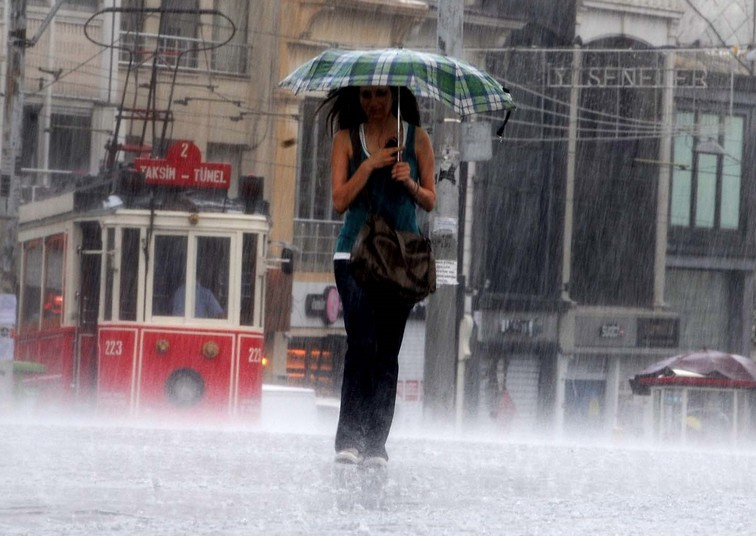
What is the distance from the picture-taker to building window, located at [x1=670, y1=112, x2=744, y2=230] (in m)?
43.3

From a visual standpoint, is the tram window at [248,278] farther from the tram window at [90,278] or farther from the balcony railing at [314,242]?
the balcony railing at [314,242]

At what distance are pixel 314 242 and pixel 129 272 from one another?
16.4 m

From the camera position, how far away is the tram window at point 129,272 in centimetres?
1862

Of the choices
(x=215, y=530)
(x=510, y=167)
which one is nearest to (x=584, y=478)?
(x=215, y=530)

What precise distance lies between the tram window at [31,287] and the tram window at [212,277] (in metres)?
2.15

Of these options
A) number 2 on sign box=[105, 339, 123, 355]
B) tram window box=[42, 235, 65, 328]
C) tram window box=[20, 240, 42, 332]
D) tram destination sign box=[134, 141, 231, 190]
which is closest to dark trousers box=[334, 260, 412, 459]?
number 2 on sign box=[105, 339, 123, 355]

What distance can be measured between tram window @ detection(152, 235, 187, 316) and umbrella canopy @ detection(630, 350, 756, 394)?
11689 mm

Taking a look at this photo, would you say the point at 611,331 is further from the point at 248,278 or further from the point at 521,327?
the point at 248,278

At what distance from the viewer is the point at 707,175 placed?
144 feet

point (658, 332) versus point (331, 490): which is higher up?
point (331, 490)

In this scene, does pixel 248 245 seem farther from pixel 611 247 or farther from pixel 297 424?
pixel 611 247

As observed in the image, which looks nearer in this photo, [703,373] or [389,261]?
[389,261]

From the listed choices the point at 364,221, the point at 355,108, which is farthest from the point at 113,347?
the point at 364,221

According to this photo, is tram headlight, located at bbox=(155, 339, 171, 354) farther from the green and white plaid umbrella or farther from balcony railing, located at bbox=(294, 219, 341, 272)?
balcony railing, located at bbox=(294, 219, 341, 272)
